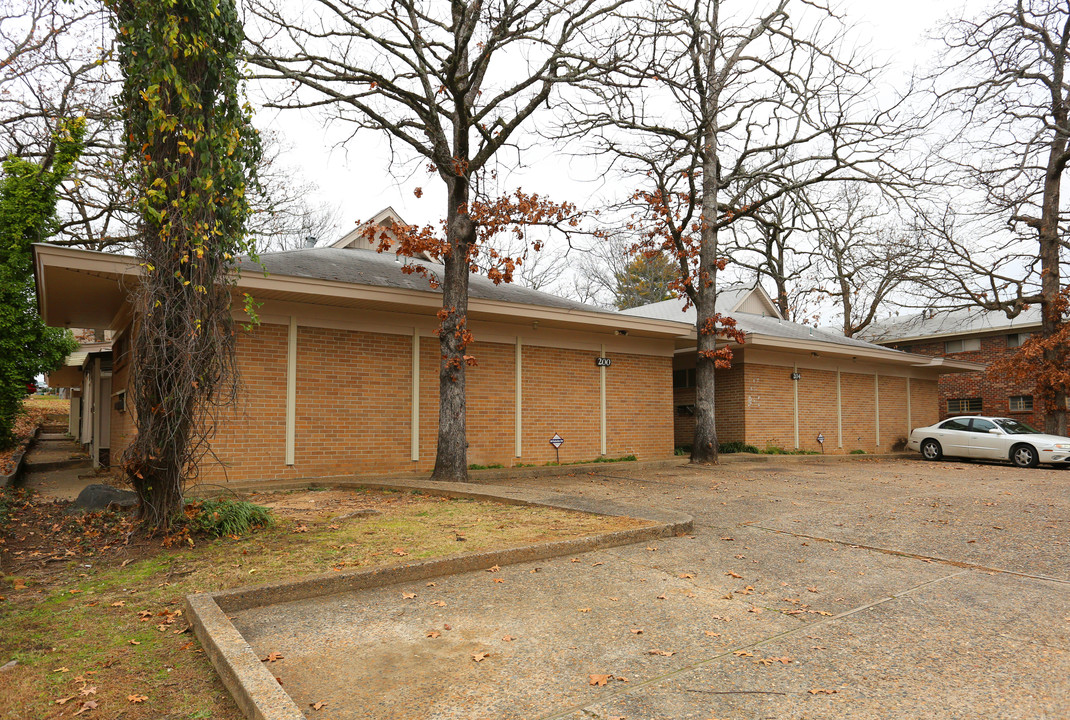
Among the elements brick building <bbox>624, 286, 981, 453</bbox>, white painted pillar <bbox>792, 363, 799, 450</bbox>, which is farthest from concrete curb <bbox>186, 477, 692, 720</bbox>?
white painted pillar <bbox>792, 363, 799, 450</bbox>

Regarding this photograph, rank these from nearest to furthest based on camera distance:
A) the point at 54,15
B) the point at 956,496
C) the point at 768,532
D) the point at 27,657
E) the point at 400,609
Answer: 1. the point at 27,657
2. the point at 400,609
3. the point at 768,532
4. the point at 956,496
5. the point at 54,15

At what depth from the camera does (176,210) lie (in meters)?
6.02

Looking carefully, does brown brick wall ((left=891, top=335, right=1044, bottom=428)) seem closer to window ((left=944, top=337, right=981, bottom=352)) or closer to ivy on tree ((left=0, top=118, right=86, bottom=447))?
window ((left=944, top=337, right=981, bottom=352))

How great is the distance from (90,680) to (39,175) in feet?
50.2

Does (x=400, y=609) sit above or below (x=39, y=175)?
below

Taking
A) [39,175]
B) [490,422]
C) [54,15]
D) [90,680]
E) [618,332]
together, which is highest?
[54,15]

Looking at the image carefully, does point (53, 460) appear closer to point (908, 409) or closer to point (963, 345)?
point (908, 409)

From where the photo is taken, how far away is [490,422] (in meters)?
13.2

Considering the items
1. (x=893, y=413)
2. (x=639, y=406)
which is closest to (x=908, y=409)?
(x=893, y=413)

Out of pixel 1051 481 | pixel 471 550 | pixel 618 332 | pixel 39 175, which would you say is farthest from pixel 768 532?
pixel 39 175

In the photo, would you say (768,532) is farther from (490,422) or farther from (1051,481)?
(1051,481)

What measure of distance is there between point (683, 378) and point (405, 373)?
1102cm

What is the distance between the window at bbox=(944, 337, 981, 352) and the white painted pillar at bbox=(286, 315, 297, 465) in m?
32.5

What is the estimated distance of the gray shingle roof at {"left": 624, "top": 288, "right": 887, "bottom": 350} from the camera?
797 inches
